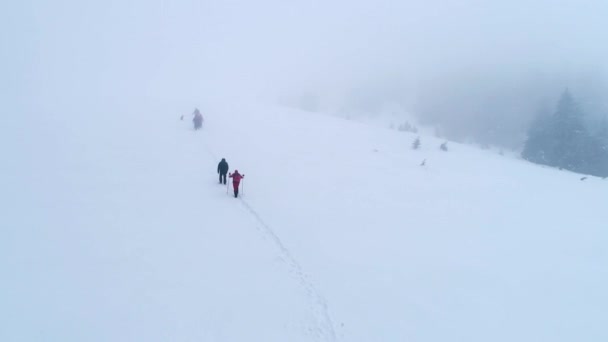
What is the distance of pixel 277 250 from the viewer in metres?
13.6

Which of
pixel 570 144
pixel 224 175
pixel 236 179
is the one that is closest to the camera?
pixel 236 179

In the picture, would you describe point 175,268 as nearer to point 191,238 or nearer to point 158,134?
point 191,238

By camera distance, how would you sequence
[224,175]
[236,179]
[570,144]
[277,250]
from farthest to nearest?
1. [570,144]
2. [224,175]
3. [236,179]
4. [277,250]

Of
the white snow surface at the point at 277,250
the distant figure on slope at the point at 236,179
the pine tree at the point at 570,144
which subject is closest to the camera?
the white snow surface at the point at 277,250

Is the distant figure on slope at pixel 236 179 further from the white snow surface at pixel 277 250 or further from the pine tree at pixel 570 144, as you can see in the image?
the pine tree at pixel 570 144

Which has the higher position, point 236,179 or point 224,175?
point 236,179

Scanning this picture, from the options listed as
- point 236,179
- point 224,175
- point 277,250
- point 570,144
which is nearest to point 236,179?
point 236,179

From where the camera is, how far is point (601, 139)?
2024 inches

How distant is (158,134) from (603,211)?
32.6m

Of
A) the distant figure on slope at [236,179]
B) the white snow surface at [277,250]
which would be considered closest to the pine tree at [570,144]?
the white snow surface at [277,250]

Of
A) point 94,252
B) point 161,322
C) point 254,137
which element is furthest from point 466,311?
point 254,137

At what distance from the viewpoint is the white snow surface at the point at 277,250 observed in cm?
998

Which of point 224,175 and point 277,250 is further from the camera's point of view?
point 224,175

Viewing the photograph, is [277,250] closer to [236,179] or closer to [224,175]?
[236,179]
